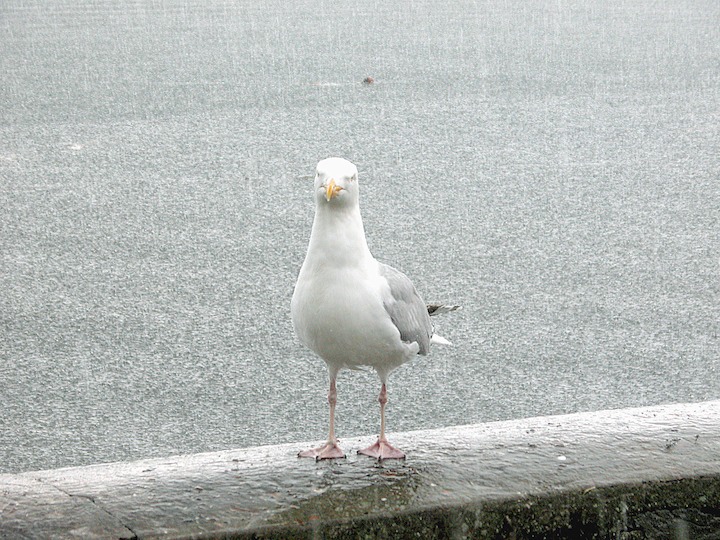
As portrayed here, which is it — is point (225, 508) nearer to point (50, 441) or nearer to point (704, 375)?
point (50, 441)

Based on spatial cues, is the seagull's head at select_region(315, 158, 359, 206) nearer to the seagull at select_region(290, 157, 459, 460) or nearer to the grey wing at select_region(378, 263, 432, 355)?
the seagull at select_region(290, 157, 459, 460)

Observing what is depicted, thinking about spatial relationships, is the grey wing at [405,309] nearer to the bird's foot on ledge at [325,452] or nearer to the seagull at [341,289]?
the seagull at [341,289]

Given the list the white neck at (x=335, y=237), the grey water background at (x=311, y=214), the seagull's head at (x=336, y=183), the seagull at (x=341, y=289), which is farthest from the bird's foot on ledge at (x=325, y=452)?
the grey water background at (x=311, y=214)

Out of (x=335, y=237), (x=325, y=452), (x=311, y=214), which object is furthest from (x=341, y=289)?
(x=311, y=214)

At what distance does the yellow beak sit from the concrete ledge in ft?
2.20

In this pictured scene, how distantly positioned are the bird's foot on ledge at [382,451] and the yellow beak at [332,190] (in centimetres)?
67

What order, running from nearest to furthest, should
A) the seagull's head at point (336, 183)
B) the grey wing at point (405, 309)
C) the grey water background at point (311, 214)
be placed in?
the seagull's head at point (336, 183) → the grey wing at point (405, 309) → the grey water background at point (311, 214)

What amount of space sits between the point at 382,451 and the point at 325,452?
5.6 inches

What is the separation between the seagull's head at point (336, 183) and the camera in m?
2.54

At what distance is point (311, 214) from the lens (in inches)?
244

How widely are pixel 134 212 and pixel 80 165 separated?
967 millimetres

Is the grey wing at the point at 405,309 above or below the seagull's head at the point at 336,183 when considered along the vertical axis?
below

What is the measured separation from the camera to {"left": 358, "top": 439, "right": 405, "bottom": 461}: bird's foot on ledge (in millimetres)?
2762

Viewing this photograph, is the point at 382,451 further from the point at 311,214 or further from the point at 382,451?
the point at 311,214
